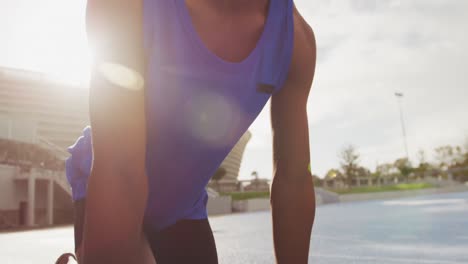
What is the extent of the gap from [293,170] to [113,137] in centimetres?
58

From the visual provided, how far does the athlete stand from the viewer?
88 cm

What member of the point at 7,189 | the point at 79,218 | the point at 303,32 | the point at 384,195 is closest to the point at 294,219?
the point at 303,32

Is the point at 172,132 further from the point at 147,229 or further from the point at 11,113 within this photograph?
the point at 11,113

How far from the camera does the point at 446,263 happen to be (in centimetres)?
488

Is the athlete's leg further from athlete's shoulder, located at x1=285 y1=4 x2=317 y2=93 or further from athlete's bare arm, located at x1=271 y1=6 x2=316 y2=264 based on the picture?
athlete's shoulder, located at x1=285 y1=4 x2=317 y2=93

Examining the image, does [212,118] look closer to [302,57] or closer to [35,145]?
[302,57]

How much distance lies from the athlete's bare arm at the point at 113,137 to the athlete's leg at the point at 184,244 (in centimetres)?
82

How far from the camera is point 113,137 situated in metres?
0.88

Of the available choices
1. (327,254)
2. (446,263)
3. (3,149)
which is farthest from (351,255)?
(3,149)

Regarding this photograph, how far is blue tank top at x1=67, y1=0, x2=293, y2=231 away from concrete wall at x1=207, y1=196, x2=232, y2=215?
31766 mm

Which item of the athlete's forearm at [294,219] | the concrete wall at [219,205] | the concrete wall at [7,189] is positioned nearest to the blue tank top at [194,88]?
the athlete's forearm at [294,219]

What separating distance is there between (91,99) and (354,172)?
6729 cm

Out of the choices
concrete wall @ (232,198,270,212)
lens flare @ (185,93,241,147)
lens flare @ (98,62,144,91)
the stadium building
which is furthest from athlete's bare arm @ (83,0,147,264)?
concrete wall @ (232,198,270,212)

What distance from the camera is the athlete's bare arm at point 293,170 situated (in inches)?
50.6
